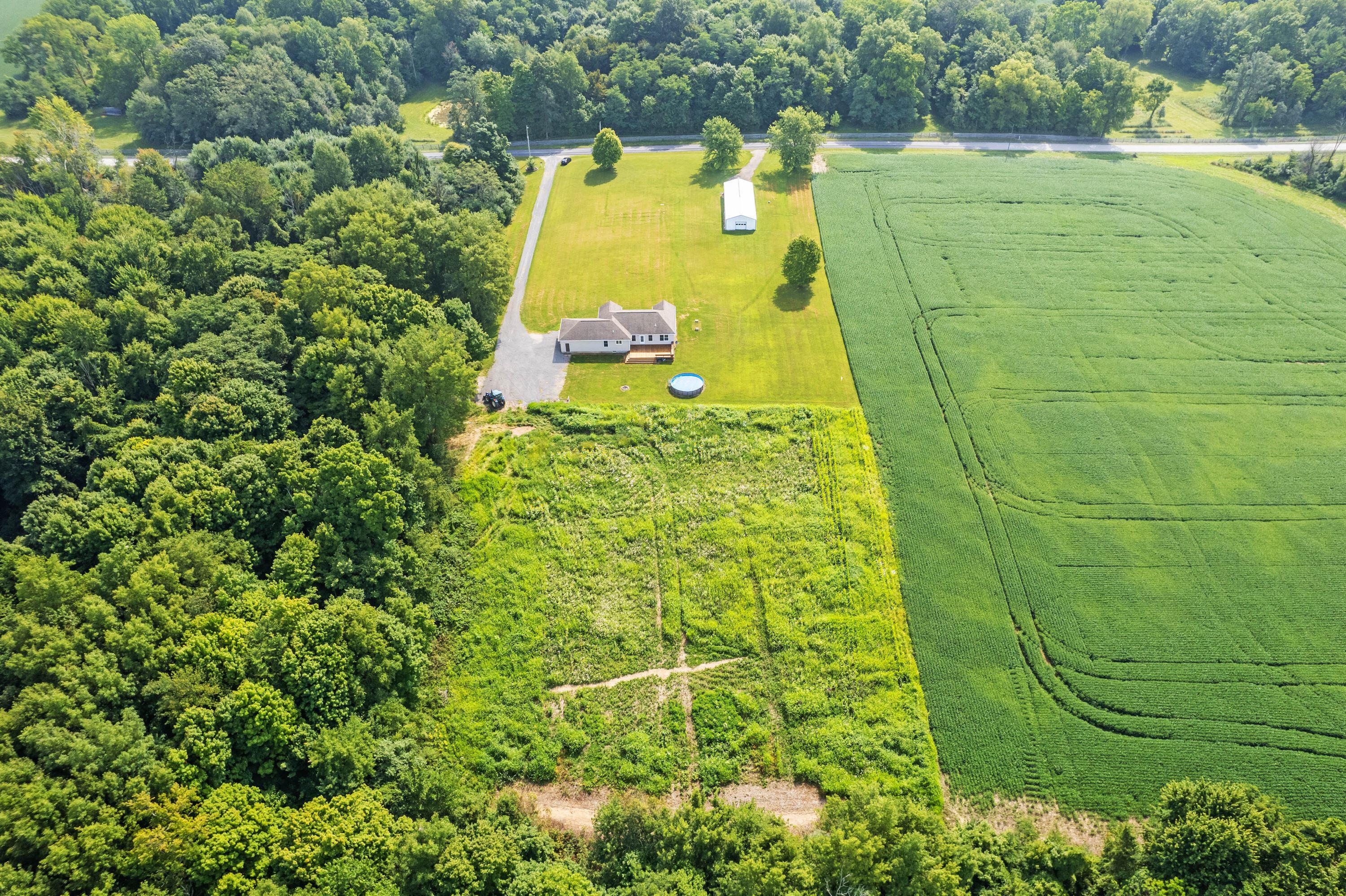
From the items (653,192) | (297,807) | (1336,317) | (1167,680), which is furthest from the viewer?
(653,192)

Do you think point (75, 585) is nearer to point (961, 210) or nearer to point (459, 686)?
point (459, 686)

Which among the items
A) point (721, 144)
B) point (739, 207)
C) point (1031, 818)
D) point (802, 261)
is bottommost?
point (1031, 818)

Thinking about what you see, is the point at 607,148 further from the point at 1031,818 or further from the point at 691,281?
the point at 1031,818

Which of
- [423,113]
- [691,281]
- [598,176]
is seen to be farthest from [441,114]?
[691,281]

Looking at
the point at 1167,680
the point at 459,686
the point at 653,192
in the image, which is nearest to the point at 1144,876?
the point at 1167,680

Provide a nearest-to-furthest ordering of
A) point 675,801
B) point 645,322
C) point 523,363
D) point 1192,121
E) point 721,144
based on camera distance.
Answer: point 675,801 → point 523,363 → point 645,322 → point 721,144 → point 1192,121

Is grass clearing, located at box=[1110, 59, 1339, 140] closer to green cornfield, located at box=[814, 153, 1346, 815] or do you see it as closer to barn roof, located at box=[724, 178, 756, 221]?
green cornfield, located at box=[814, 153, 1346, 815]
